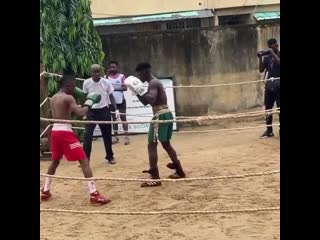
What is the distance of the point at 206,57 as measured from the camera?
40.1 feet

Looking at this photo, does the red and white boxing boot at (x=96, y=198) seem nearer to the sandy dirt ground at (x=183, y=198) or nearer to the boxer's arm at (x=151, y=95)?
the sandy dirt ground at (x=183, y=198)

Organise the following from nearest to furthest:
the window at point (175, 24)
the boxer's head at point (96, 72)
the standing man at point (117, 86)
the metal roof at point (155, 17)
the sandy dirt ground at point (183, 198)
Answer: the sandy dirt ground at point (183, 198)
the boxer's head at point (96, 72)
the standing man at point (117, 86)
the metal roof at point (155, 17)
the window at point (175, 24)

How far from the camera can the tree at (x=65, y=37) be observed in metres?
9.59

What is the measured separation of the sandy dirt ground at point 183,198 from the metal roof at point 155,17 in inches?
232

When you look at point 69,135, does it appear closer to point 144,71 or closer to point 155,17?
point 144,71

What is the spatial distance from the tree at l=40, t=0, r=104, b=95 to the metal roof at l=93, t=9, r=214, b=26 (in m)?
4.06

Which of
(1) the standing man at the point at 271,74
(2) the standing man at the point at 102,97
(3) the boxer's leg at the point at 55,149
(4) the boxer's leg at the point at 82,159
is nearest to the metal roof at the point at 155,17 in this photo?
(1) the standing man at the point at 271,74

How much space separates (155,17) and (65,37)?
5186 millimetres

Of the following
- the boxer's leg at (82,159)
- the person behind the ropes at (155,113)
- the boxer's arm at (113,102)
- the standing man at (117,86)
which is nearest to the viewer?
the boxer's leg at (82,159)

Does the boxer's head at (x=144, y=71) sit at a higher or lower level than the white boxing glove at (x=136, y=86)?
higher

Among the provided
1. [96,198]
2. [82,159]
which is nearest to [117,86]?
[82,159]

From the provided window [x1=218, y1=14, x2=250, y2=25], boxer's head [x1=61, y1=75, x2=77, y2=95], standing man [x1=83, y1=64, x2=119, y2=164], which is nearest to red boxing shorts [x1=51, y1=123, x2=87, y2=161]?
boxer's head [x1=61, y1=75, x2=77, y2=95]

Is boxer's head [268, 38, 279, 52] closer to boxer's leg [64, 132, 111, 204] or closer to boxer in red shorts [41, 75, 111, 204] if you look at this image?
boxer in red shorts [41, 75, 111, 204]
